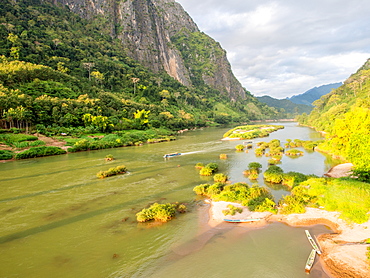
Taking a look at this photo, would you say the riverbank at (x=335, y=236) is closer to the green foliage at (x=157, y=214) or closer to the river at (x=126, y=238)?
the river at (x=126, y=238)

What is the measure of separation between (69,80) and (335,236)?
116 meters

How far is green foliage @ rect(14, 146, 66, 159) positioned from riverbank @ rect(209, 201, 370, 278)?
50.3 metres

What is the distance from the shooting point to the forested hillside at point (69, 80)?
71.2 metres

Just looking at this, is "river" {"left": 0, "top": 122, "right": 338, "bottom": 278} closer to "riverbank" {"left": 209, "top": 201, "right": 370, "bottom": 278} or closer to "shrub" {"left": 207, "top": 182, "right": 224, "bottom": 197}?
"riverbank" {"left": 209, "top": 201, "right": 370, "bottom": 278}

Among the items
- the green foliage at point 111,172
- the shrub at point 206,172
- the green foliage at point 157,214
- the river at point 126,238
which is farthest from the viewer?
the green foliage at point 111,172

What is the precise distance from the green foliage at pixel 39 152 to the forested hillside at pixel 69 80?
15585 mm

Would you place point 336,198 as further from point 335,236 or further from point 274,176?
point 274,176

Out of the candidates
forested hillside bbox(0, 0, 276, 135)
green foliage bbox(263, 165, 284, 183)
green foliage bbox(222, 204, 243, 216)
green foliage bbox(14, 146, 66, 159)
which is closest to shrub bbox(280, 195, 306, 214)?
green foliage bbox(222, 204, 243, 216)

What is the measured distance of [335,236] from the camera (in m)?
15.2

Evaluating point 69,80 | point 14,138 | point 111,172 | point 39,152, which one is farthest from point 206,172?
point 69,80

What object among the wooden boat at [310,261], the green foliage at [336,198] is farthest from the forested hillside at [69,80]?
the wooden boat at [310,261]

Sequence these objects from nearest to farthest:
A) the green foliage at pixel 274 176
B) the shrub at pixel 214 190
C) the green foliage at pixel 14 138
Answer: the shrub at pixel 214 190 < the green foliage at pixel 274 176 < the green foliage at pixel 14 138

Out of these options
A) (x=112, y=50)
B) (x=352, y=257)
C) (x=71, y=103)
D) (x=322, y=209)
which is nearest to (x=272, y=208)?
(x=322, y=209)

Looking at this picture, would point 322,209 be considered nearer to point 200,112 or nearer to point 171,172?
point 171,172
